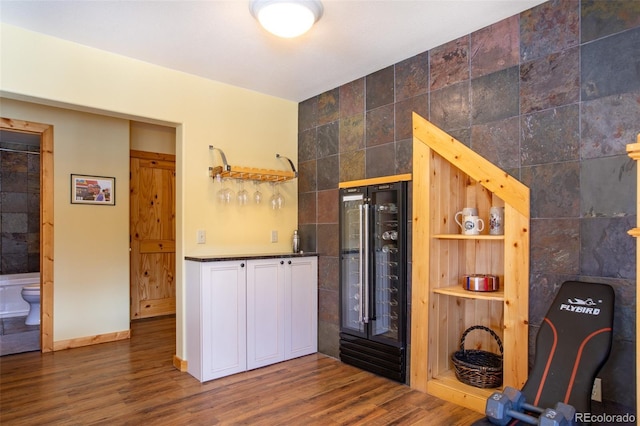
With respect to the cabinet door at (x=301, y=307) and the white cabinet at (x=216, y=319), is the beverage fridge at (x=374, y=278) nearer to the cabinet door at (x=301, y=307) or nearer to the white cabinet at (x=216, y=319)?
the cabinet door at (x=301, y=307)

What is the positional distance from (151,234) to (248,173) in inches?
97.5

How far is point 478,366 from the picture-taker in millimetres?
2652

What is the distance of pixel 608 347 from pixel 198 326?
2736 mm

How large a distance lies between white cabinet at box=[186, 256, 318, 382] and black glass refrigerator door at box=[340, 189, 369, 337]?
38cm

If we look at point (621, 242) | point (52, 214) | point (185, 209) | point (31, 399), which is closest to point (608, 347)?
point (621, 242)

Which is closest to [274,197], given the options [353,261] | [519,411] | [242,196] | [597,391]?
[242,196]

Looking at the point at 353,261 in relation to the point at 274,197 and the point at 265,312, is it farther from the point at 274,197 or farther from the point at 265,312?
the point at 274,197

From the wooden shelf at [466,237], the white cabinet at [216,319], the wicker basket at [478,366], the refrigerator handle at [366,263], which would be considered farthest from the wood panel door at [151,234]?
the wicker basket at [478,366]

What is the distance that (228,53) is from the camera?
9.94ft

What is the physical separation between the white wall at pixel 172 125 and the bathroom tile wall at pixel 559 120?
143cm

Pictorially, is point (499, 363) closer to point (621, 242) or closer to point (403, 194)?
point (621, 242)

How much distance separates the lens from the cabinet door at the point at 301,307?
3662 mm

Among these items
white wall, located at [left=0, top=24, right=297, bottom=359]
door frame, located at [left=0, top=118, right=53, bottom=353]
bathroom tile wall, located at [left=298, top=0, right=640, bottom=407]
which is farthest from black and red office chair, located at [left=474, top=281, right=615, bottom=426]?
door frame, located at [left=0, top=118, right=53, bottom=353]

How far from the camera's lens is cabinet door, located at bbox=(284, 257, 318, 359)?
366 centimetres
